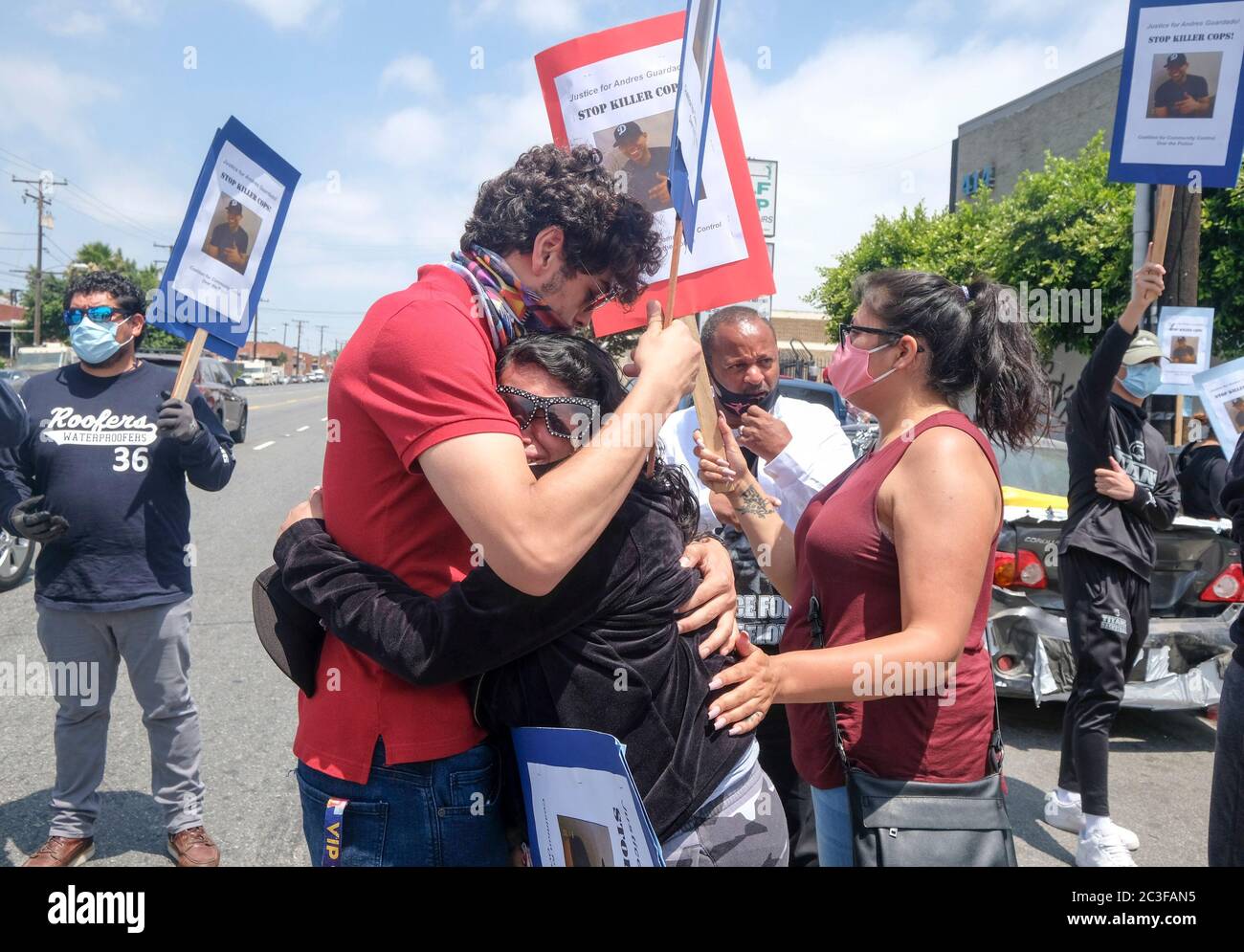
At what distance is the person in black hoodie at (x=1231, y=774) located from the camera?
8.22ft

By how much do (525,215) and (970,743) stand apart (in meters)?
1.47

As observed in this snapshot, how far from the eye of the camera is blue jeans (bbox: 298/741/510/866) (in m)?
1.59

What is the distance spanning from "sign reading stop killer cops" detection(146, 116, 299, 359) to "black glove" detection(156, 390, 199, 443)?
0.31m

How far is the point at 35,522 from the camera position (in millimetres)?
3379

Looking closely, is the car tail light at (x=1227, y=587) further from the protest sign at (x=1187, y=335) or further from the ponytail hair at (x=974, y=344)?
the ponytail hair at (x=974, y=344)

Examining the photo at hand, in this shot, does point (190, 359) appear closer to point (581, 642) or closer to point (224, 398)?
point (581, 642)

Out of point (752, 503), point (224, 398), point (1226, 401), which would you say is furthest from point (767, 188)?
point (224, 398)

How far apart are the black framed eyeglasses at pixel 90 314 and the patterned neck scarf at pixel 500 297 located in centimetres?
263

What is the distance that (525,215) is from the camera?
1647 millimetres

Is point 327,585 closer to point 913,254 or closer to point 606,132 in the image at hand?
point 606,132

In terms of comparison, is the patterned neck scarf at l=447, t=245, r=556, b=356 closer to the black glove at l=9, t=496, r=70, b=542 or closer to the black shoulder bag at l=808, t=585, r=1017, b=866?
the black shoulder bag at l=808, t=585, r=1017, b=866

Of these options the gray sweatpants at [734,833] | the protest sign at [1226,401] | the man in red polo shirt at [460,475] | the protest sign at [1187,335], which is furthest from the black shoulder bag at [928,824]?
the protest sign at [1187,335]

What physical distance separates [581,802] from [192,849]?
260 cm
